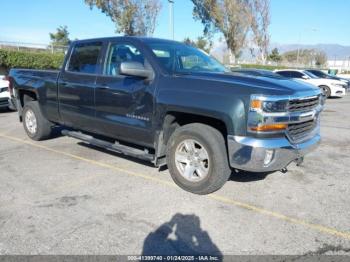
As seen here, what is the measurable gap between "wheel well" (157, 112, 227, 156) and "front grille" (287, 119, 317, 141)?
765 mm

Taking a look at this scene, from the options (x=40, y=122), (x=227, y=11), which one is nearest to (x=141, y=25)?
(x=227, y=11)

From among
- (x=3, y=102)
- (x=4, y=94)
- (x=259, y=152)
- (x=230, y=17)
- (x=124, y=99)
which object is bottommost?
(x=3, y=102)

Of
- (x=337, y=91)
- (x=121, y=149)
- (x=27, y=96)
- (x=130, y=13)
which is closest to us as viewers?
(x=121, y=149)

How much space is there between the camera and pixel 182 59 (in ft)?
17.3

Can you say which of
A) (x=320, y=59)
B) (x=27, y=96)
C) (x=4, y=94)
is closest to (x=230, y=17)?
(x=4, y=94)

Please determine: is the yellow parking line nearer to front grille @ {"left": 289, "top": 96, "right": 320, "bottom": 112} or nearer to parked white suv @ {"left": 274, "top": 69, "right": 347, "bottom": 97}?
front grille @ {"left": 289, "top": 96, "right": 320, "bottom": 112}

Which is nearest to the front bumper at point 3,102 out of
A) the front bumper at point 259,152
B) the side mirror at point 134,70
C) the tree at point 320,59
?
the side mirror at point 134,70

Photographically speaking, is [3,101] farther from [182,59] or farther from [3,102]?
[182,59]

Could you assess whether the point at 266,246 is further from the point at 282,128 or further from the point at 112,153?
the point at 112,153

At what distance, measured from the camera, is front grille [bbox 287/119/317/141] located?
4209 mm

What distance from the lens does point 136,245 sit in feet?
11.2

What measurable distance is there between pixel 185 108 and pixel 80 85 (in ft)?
7.17

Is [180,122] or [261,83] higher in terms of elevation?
[261,83]

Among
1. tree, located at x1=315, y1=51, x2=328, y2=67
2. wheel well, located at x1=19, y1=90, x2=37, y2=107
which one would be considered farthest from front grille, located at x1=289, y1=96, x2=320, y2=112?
tree, located at x1=315, y1=51, x2=328, y2=67
